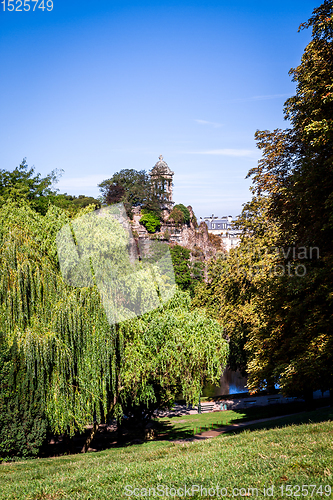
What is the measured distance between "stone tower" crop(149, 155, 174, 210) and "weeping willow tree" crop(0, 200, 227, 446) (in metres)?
64.7

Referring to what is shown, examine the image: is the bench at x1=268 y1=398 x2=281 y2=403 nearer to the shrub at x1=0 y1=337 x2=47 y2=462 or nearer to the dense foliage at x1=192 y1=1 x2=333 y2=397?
the dense foliage at x1=192 y1=1 x2=333 y2=397

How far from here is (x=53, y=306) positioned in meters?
14.3

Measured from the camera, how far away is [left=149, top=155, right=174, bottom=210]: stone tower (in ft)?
266

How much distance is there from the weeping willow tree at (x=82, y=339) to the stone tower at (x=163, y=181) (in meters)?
64.7

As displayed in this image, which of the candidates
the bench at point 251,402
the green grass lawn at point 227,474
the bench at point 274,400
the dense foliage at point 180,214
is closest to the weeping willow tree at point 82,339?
the green grass lawn at point 227,474

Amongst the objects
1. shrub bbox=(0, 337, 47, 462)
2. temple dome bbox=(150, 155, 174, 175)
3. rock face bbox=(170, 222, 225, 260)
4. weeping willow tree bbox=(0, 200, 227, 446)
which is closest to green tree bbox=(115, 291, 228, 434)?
weeping willow tree bbox=(0, 200, 227, 446)

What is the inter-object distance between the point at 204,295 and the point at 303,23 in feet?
76.4

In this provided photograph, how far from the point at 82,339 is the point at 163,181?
72102 millimetres

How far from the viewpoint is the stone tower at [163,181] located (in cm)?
8119

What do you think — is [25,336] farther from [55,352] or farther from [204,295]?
[204,295]

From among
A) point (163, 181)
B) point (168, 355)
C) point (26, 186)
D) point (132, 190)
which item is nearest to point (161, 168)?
point (163, 181)

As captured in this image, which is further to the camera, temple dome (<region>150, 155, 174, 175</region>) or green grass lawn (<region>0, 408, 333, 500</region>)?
temple dome (<region>150, 155, 174, 175</region>)

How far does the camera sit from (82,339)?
14.0m

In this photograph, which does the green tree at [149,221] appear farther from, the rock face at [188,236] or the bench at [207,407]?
the bench at [207,407]
